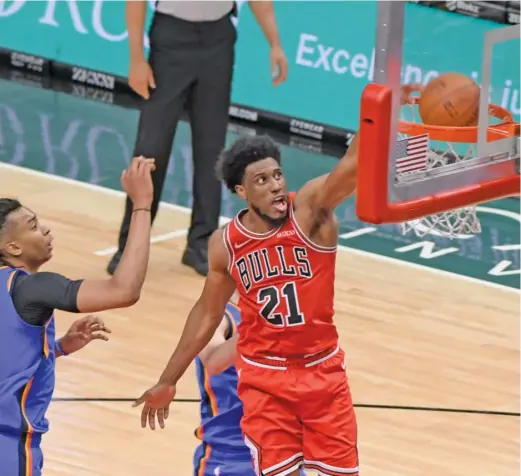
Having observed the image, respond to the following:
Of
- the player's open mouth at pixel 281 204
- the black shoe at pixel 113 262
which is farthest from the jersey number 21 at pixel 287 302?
the black shoe at pixel 113 262

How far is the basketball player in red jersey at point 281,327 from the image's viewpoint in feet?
16.8

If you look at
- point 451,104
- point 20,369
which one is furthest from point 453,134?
point 20,369

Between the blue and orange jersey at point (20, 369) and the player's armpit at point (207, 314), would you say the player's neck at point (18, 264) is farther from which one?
the player's armpit at point (207, 314)

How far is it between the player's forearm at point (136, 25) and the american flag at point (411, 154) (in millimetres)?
4221

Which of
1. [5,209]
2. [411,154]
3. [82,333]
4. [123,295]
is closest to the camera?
[411,154]

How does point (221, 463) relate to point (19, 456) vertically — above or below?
below

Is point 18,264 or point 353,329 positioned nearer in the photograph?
point 18,264

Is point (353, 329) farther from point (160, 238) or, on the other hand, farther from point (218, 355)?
point (218, 355)

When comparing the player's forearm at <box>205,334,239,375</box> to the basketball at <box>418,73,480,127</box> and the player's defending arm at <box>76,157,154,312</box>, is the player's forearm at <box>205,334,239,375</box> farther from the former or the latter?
the basketball at <box>418,73,480,127</box>

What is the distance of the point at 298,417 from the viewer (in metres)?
5.20

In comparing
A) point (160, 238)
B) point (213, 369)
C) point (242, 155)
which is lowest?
point (160, 238)

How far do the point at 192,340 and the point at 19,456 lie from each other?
772 mm

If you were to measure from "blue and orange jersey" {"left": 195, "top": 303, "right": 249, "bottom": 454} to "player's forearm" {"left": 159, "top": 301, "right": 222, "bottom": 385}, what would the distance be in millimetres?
172

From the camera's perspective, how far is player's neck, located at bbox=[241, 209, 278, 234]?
5184mm
